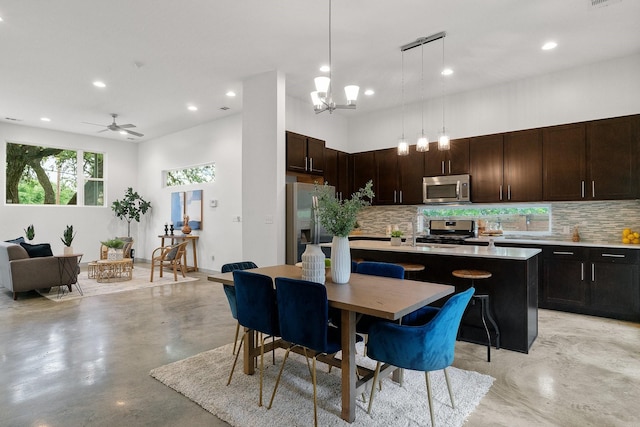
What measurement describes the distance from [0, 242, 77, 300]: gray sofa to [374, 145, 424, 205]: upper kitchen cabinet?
541cm

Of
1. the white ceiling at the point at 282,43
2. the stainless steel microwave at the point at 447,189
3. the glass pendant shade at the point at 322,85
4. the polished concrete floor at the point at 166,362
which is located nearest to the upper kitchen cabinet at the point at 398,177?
the stainless steel microwave at the point at 447,189

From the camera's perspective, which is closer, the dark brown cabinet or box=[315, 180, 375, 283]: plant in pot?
box=[315, 180, 375, 283]: plant in pot

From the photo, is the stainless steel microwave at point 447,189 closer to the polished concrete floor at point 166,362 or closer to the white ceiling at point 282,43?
A: the white ceiling at point 282,43

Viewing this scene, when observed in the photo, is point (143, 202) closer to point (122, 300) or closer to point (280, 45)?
point (122, 300)

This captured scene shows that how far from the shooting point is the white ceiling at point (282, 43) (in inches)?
134

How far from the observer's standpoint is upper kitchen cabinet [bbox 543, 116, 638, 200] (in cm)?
429

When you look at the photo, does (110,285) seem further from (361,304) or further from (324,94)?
(361,304)

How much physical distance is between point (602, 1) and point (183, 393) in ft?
15.7

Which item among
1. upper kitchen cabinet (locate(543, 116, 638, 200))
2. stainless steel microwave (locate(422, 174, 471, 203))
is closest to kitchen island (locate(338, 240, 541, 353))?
upper kitchen cabinet (locate(543, 116, 638, 200))

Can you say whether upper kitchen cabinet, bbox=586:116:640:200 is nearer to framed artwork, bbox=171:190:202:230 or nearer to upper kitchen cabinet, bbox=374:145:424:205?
upper kitchen cabinet, bbox=374:145:424:205

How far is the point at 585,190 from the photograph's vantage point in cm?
452

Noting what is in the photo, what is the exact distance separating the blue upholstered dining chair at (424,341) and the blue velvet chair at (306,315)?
1.03 ft

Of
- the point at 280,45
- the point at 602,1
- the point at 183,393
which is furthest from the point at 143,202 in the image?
the point at 602,1

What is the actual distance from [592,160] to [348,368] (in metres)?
4.39
